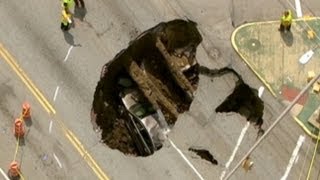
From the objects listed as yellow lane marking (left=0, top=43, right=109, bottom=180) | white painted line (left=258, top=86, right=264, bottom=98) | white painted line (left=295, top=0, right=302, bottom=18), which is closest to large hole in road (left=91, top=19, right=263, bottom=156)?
white painted line (left=258, top=86, right=264, bottom=98)

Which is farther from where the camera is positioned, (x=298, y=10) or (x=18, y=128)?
(x=298, y=10)

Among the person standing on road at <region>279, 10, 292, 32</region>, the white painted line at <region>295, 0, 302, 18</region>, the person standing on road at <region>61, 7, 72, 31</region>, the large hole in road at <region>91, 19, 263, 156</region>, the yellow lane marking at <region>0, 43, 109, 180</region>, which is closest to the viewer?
the yellow lane marking at <region>0, 43, 109, 180</region>

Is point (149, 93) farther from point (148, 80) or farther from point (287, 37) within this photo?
point (287, 37)

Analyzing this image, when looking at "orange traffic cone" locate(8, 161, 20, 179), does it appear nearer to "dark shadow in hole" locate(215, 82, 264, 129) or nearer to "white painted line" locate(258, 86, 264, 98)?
"dark shadow in hole" locate(215, 82, 264, 129)

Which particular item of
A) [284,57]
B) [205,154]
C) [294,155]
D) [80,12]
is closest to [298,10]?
[284,57]

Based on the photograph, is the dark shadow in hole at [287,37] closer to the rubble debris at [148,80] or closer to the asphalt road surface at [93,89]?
the asphalt road surface at [93,89]

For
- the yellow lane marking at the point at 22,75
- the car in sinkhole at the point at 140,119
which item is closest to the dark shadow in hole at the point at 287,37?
the car in sinkhole at the point at 140,119
